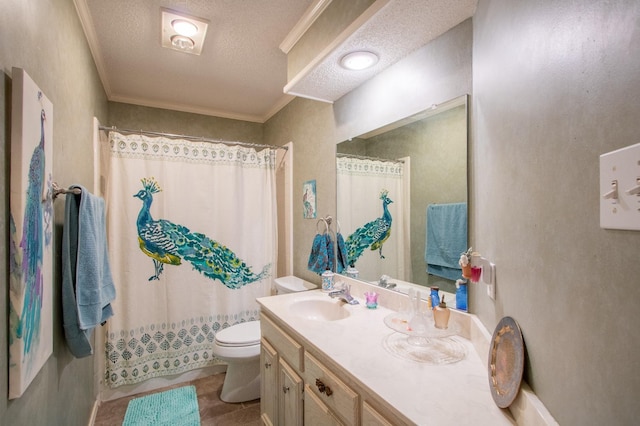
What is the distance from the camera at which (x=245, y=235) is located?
9.01 feet

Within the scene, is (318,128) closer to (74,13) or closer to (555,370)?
(74,13)

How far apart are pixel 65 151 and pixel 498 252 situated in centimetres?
190

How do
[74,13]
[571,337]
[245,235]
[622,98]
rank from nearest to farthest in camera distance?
[622,98] → [571,337] → [74,13] → [245,235]

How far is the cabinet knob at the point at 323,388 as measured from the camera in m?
1.16

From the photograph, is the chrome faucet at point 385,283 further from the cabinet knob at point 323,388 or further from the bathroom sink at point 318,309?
the cabinet knob at point 323,388

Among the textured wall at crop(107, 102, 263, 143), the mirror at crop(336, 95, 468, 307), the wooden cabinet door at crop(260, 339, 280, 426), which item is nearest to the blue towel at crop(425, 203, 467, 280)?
the mirror at crop(336, 95, 468, 307)

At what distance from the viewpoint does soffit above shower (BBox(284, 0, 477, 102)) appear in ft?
4.00

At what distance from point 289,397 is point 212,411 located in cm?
107

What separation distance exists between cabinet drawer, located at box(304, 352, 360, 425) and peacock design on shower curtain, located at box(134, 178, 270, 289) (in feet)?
4.95

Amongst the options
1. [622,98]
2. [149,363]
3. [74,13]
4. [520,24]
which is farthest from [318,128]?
[149,363]

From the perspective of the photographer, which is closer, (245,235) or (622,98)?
(622,98)

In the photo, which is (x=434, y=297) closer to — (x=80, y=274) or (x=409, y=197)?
(x=409, y=197)

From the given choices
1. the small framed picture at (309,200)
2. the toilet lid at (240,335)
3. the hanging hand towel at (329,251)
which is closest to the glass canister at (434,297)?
the hanging hand towel at (329,251)

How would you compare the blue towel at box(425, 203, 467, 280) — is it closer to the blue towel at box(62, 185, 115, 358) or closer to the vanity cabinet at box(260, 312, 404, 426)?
the vanity cabinet at box(260, 312, 404, 426)
